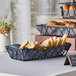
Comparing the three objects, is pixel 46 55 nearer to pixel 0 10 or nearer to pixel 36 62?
pixel 36 62

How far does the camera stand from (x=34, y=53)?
1881 mm

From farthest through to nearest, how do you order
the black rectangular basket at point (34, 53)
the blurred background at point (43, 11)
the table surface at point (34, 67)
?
the blurred background at point (43, 11) < the black rectangular basket at point (34, 53) < the table surface at point (34, 67)

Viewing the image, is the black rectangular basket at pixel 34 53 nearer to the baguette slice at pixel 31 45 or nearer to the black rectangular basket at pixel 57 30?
the baguette slice at pixel 31 45

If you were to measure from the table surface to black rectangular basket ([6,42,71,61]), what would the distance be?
33 mm

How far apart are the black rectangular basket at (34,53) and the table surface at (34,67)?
3 centimetres

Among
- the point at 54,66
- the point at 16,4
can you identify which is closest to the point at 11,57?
the point at 54,66

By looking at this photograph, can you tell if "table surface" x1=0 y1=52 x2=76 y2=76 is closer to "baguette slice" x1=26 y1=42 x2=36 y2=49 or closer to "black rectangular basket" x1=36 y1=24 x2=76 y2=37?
"baguette slice" x1=26 y1=42 x2=36 y2=49

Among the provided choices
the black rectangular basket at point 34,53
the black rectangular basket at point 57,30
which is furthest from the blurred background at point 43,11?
the black rectangular basket at point 34,53

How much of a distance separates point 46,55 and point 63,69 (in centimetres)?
32

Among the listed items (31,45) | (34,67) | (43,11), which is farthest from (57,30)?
(43,11)

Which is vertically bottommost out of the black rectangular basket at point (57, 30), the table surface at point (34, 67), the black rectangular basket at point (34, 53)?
the table surface at point (34, 67)

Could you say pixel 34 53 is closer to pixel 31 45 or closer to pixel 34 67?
pixel 31 45

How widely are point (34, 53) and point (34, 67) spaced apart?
0.63ft

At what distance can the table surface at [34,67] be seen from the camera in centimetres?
157
